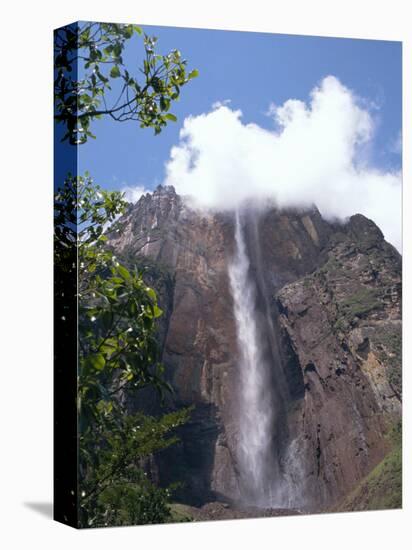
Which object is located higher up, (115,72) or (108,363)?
(115,72)

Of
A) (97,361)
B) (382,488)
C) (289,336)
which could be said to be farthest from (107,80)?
(382,488)

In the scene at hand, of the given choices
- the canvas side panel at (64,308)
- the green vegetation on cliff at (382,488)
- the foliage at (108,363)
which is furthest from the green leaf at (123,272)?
the green vegetation on cliff at (382,488)

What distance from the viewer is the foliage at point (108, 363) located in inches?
390

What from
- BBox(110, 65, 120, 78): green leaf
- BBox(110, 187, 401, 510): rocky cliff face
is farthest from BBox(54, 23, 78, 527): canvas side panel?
BBox(110, 187, 401, 510): rocky cliff face

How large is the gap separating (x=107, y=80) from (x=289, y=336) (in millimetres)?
2476

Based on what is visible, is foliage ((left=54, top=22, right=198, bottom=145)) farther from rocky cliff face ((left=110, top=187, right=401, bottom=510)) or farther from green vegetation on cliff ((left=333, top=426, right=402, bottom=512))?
green vegetation on cliff ((left=333, top=426, right=402, bottom=512))

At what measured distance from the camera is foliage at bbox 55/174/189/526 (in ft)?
32.5

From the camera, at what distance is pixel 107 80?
1000 cm

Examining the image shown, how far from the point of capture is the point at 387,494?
11.2 metres

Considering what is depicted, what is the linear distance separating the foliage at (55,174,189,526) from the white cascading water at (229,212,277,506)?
2.29 ft

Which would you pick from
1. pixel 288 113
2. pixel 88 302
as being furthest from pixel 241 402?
pixel 288 113

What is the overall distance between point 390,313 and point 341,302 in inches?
17.9

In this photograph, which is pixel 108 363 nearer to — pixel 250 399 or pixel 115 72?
pixel 250 399

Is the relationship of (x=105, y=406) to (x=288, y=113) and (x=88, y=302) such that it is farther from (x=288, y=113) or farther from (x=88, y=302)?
(x=288, y=113)
